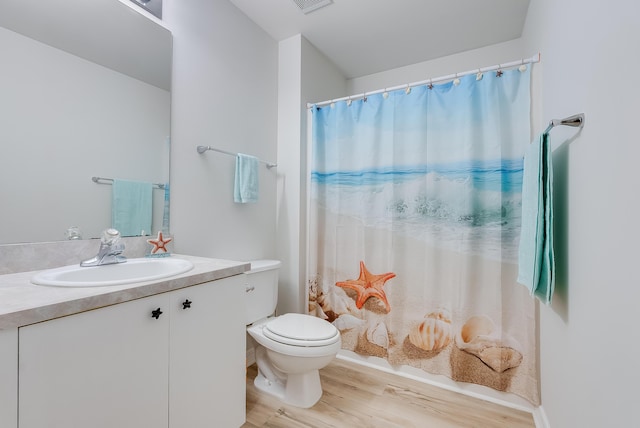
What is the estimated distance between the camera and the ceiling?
1.95 meters

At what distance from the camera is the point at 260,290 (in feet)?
6.04

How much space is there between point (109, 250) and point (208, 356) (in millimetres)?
629

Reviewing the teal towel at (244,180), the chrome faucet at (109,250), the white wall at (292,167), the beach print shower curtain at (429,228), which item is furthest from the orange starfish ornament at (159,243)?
the beach print shower curtain at (429,228)

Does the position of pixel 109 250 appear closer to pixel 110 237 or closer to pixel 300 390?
pixel 110 237

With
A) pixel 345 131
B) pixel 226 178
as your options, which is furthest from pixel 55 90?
pixel 345 131

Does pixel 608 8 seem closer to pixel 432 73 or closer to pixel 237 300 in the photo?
pixel 237 300

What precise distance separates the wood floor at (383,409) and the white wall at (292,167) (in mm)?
717

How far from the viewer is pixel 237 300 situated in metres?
1.33

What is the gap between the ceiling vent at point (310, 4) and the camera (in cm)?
191

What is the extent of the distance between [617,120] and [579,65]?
40cm

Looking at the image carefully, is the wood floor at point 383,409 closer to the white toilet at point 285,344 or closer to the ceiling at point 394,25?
the white toilet at point 285,344

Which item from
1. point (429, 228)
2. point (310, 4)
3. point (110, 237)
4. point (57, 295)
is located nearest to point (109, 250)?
point (110, 237)

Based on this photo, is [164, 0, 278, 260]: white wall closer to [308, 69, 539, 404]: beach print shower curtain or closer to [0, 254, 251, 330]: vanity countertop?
[308, 69, 539, 404]: beach print shower curtain

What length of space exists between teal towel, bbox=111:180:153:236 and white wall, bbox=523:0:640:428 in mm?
1839
